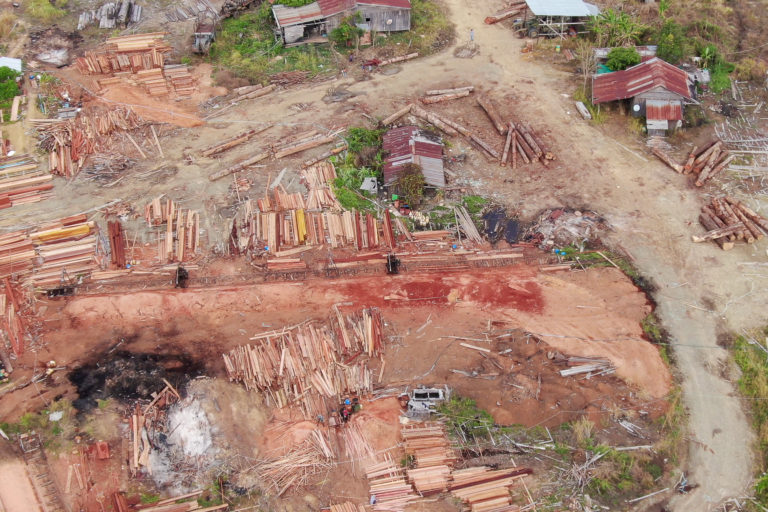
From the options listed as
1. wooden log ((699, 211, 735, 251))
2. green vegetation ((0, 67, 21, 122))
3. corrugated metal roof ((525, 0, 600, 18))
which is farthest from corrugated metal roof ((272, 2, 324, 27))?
wooden log ((699, 211, 735, 251))

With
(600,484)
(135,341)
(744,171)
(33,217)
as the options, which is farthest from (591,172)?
(33,217)

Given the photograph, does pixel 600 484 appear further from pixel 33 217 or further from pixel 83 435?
pixel 33 217

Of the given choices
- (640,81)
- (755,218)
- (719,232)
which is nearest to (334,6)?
(640,81)

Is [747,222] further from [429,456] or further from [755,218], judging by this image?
[429,456]

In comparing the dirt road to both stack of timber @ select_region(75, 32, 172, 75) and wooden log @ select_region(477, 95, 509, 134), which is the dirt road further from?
stack of timber @ select_region(75, 32, 172, 75)

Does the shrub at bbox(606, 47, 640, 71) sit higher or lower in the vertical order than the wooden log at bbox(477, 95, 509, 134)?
higher
